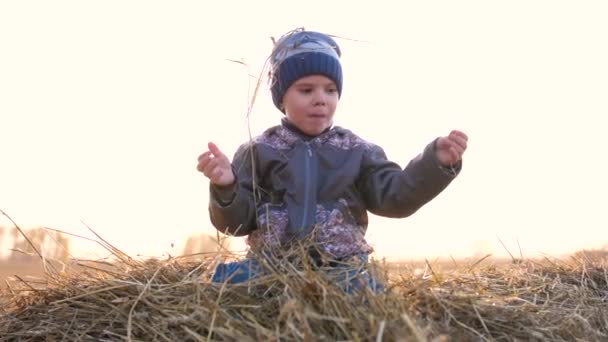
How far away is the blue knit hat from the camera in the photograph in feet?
10.7

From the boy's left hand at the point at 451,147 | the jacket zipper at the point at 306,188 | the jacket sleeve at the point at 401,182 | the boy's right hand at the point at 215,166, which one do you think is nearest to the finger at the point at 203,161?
the boy's right hand at the point at 215,166

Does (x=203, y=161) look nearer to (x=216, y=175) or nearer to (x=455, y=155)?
(x=216, y=175)

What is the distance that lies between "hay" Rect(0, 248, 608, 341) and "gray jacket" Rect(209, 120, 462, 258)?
31cm

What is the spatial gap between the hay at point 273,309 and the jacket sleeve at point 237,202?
280 mm

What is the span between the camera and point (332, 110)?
3.30m

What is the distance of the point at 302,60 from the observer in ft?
10.7

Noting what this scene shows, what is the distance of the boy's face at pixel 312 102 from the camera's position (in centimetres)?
325

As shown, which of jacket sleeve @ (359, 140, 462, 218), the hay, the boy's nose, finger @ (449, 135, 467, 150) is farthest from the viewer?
the boy's nose

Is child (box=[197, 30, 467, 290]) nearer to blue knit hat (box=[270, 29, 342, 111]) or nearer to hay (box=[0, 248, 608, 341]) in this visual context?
blue knit hat (box=[270, 29, 342, 111])

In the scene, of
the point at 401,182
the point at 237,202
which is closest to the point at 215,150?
the point at 237,202

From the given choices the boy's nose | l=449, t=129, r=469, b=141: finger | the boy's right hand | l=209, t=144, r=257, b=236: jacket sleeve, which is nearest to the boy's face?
the boy's nose

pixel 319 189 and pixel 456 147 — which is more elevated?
pixel 456 147

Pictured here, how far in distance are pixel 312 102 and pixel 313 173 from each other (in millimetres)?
317

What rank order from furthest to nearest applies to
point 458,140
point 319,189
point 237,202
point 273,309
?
point 319,189 → point 237,202 → point 458,140 → point 273,309
